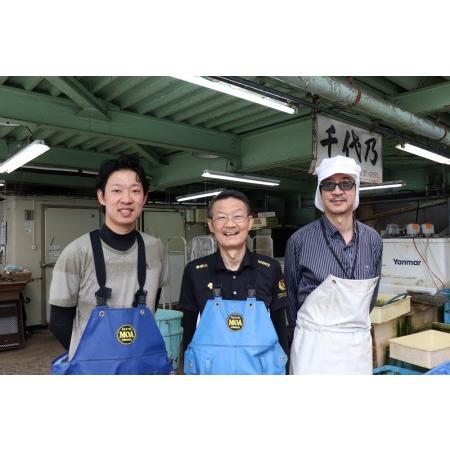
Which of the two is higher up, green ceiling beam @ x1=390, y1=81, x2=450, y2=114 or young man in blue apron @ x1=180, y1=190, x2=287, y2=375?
green ceiling beam @ x1=390, y1=81, x2=450, y2=114

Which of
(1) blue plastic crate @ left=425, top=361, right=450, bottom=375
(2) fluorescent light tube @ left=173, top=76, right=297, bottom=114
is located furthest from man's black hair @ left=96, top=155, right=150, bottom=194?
(1) blue plastic crate @ left=425, top=361, right=450, bottom=375

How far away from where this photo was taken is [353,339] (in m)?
2.21

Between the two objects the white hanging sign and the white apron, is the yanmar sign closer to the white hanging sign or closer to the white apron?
the white hanging sign

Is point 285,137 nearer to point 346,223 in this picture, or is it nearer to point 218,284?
point 346,223

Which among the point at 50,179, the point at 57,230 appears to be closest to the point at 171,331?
the point at 57,230

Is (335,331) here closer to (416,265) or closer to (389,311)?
(389,311)

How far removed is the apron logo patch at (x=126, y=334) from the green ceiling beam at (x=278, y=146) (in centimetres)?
Answer: 436

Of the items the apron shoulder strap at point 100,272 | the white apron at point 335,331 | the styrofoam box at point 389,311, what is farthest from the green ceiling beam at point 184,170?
the apron shoulder strap at point 100,272

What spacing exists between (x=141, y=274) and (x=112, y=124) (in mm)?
3608

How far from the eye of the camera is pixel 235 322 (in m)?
1.90

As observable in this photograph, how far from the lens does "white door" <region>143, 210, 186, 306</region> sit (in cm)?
1054

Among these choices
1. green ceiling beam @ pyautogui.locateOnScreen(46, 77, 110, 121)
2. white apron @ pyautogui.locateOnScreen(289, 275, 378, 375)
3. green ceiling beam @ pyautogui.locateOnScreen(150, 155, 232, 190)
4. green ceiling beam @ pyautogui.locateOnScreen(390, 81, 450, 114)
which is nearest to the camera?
white apron @ pyautogui.locateOnScreen(289, 275, 378, 375)

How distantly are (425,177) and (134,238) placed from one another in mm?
9191

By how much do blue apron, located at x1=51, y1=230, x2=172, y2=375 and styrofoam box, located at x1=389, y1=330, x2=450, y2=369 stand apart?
2505 mm
